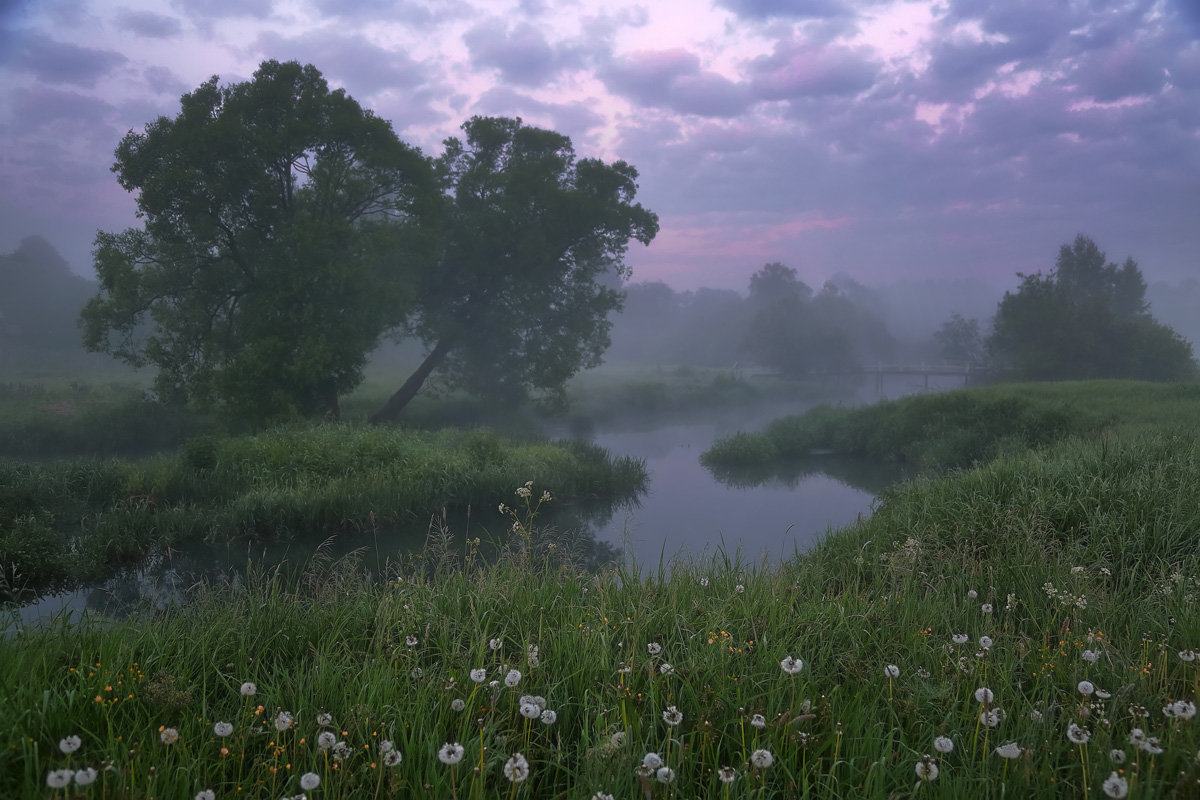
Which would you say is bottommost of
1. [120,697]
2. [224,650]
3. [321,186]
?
[224,650]

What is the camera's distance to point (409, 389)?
2462cm

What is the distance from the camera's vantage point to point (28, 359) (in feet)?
84.6

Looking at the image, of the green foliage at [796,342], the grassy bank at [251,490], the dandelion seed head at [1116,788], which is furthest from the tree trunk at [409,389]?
the green foliage at [796,342]

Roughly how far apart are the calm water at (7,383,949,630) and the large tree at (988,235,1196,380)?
2111cm

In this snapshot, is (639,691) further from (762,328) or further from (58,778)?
(762,328)

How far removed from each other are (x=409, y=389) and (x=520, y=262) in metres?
6.32

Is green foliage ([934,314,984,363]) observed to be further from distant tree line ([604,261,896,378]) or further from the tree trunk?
the tree trunk

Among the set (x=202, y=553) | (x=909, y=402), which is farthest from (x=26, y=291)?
(x=909, y=402)

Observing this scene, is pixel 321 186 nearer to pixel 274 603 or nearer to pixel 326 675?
pixel 274 603

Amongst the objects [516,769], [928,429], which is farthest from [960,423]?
[516,769]

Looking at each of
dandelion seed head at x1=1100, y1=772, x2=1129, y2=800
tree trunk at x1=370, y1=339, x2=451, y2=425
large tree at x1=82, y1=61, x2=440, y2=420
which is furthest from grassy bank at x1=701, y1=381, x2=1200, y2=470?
dandelion seed head at x1=1100, y1=772, x2=1129, y2=800

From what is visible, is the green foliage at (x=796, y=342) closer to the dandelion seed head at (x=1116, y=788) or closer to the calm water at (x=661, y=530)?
the calm water at (x=661, y=530)

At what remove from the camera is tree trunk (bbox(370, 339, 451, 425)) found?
24.2 m

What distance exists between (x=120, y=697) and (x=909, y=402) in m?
24.2
